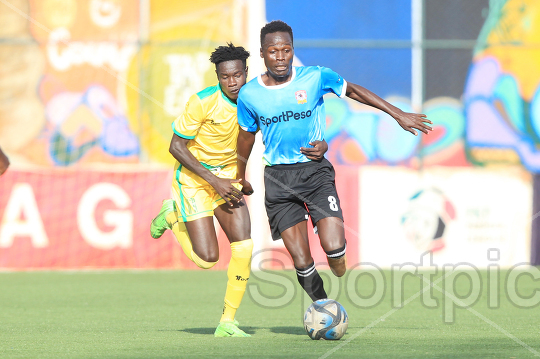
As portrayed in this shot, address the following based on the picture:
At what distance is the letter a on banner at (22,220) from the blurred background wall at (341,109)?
20.6 inches

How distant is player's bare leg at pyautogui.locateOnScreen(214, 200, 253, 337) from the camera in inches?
275

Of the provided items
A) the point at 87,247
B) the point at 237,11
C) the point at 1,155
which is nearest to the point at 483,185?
the point at 237,11

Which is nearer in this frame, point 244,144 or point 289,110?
point 289,110

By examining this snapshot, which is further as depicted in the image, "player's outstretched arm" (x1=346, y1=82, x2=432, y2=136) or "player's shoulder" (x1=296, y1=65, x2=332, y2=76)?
"player's shoulder" (x1=296, y1=65, x2=332, y2=76)

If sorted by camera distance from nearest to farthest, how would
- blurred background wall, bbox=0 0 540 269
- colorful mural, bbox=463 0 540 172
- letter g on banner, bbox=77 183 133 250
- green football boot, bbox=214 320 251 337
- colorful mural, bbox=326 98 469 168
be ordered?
green football boot, bbox=214 320 251 337
letter g on banner, bbox=77 183 133 250
blurred background wall, bbox=0 0 540 269
colorful mural, bbox=326 98 469 168
colorful mural, bbox=463 0 540 172

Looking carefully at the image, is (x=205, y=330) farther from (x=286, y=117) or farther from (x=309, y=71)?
(x=309, y=71)

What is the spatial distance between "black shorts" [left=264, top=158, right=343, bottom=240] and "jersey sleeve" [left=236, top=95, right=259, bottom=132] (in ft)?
1.21

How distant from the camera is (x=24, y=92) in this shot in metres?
16.5

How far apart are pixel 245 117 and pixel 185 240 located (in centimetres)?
159

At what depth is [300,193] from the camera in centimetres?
676

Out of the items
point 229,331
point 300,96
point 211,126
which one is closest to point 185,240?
point 211,126

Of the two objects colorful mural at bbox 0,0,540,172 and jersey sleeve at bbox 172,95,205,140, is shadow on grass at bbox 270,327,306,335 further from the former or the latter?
colorful mural at bbox 0,0,540,172

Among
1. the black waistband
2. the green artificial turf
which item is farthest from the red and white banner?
the black waistband

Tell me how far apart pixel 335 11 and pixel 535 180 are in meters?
5.24
